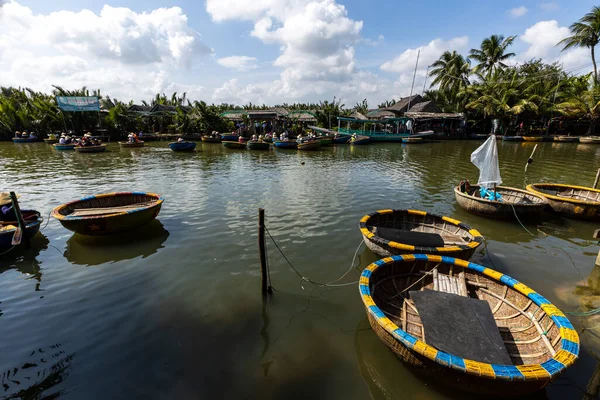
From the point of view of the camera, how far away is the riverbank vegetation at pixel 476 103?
3691 centimetres

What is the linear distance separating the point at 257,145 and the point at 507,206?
26.0 meters

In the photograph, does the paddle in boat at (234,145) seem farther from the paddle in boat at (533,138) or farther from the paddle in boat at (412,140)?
the paddle in boat at (533,138)

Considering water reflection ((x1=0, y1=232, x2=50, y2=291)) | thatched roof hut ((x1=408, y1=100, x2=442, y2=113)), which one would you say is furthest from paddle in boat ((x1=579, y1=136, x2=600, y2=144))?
water reflection ((x1=0, y1=232, x2=50, y2=291))

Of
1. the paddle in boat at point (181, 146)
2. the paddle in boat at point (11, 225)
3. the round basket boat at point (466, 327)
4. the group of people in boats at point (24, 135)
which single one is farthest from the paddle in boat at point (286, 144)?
the group of people in boats at point (24, 135)

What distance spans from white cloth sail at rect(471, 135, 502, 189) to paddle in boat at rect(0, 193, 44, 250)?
1429 cm

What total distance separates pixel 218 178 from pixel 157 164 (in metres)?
8.21

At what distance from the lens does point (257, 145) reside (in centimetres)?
3175

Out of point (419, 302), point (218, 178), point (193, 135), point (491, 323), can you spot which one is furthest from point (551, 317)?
point (193, 135)

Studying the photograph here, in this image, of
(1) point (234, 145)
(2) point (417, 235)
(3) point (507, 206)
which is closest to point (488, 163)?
(3) point (507, 206)

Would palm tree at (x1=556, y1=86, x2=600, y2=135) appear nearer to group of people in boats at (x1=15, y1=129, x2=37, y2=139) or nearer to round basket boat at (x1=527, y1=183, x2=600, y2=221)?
round basket boat at (x1=527, y1=183, x2=600, y2=221)

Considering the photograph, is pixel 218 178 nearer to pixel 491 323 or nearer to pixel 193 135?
pixel 491 323

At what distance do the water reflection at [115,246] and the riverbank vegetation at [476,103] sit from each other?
36.4m

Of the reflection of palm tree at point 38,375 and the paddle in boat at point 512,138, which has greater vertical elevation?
the paddle in boat at point 512,138

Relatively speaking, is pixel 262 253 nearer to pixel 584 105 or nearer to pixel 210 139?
pixel 210 139
